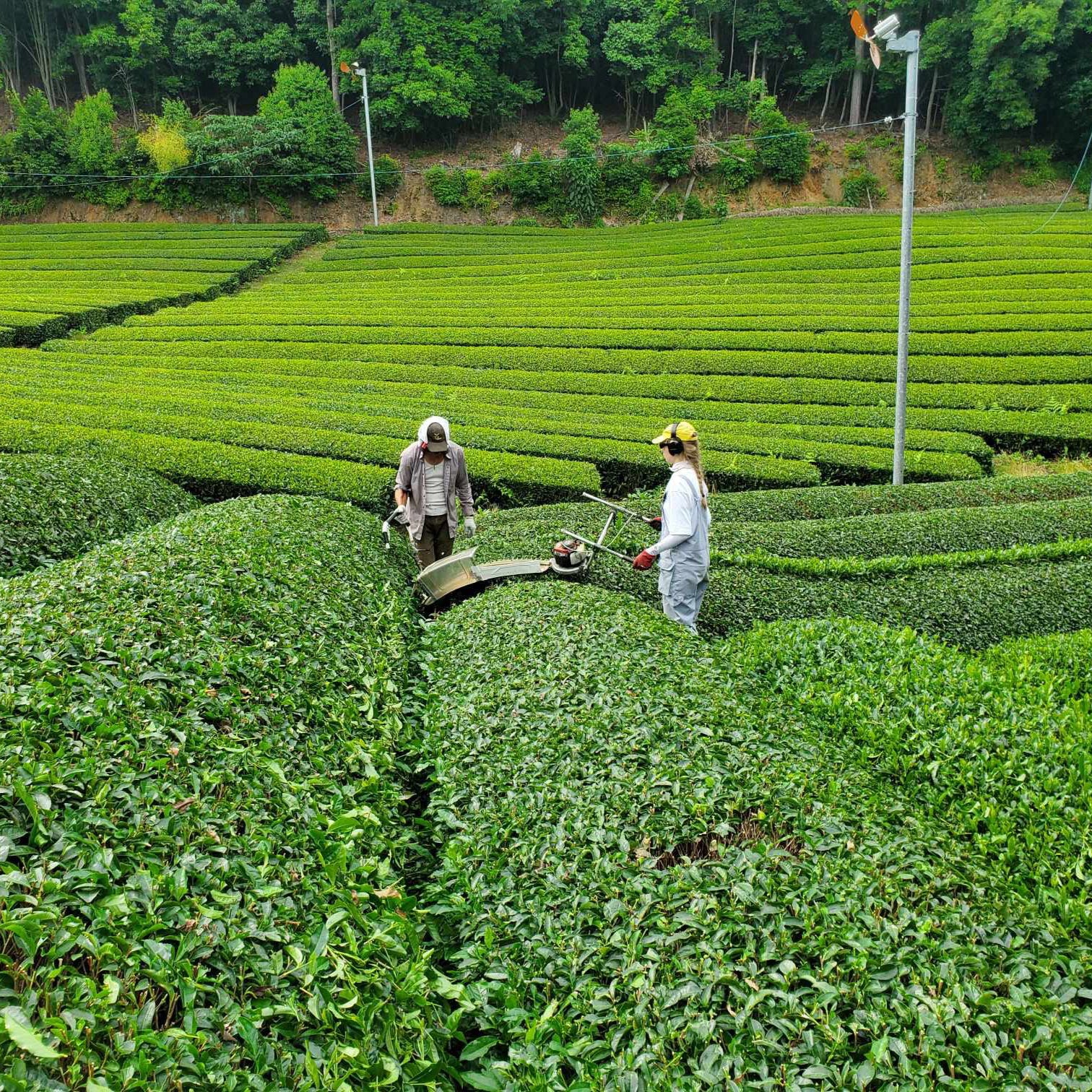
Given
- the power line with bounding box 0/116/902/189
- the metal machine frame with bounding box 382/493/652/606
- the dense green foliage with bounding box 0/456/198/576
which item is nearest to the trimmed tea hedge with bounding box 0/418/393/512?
the dense green foliage with bounding box 0/456/198/576

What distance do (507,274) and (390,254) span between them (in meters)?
6.35

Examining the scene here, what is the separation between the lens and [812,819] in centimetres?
320

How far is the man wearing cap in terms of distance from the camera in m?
6.82

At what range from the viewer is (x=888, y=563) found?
7.04 meters

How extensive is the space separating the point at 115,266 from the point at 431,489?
91.5 feet

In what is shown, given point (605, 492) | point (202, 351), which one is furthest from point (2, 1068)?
point (202, 351)

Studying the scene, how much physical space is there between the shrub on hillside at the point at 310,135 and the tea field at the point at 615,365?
39.1 feet

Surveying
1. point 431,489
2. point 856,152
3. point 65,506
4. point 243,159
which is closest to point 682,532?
point 431,489

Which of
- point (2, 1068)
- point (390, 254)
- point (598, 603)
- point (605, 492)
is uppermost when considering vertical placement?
point (390, 254)

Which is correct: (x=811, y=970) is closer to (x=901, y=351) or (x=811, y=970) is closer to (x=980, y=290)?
(x=901, y=351)

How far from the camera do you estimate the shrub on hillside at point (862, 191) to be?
119 ft

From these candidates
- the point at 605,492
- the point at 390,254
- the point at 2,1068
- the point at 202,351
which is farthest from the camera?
the point at 390,254

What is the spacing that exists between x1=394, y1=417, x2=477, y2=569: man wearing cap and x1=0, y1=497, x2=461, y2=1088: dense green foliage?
2.53m

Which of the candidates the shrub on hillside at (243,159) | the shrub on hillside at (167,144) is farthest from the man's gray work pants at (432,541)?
the shrub on hillside at (167,144)
